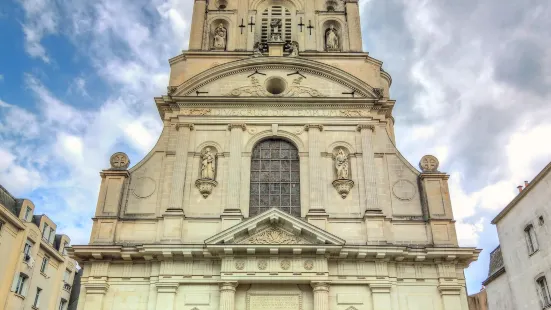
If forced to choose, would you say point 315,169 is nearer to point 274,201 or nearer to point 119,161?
point 274,201

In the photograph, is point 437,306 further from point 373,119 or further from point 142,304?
point 142,304

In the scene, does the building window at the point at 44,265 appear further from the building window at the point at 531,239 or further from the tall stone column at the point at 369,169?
the building window at the point at 531,239

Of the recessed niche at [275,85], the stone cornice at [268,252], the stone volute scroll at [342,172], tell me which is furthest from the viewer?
the recessed niche at [275,85]

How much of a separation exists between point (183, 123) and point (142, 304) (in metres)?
6.80

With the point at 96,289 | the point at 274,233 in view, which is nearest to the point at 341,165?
the point at 274,233

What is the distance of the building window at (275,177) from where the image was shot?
17.7 meters

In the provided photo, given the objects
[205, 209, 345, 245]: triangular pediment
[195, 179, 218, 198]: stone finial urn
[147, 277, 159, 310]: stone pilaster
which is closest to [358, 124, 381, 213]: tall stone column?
[205, 209, 345, 245]: triangular pediment

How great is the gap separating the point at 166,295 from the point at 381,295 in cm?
670

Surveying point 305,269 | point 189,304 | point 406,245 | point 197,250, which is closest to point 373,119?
point 406,245

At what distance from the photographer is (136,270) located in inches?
639

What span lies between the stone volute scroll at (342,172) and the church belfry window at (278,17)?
23.3ft

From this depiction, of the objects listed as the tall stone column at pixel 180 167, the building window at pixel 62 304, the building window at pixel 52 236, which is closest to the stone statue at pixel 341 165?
the tall stone column at pixel 180 167

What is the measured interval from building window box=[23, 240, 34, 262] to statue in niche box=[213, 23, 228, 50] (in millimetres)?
16586

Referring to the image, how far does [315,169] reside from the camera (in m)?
18.0
